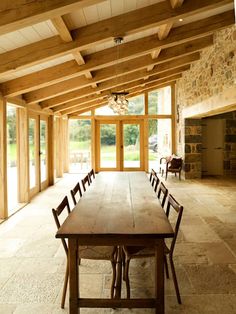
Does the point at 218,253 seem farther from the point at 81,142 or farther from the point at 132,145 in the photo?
the point at 81,142

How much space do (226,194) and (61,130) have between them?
5.99 meters

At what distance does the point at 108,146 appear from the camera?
35.1 feet

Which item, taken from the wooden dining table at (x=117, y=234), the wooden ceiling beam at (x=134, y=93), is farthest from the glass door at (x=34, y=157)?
the wooden dining table at (x=117, y=234)

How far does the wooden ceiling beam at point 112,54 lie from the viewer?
4570 mm

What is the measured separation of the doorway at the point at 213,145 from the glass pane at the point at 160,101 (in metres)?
1.62

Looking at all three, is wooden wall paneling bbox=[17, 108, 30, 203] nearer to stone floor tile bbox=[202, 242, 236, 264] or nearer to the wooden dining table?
the wooden dining table

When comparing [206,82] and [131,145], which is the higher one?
[206,82]

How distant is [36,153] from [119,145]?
4.30 m

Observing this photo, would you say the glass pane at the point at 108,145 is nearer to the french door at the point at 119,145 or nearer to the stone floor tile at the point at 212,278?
the french door at the point at 119,145

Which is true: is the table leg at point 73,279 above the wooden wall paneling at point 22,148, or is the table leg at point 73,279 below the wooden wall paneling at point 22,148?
below

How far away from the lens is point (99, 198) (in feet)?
10.3

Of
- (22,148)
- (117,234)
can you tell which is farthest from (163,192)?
(22,148)

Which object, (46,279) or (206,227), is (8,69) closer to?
(46,279)

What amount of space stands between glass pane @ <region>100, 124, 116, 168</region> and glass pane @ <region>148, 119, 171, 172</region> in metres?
1.32
